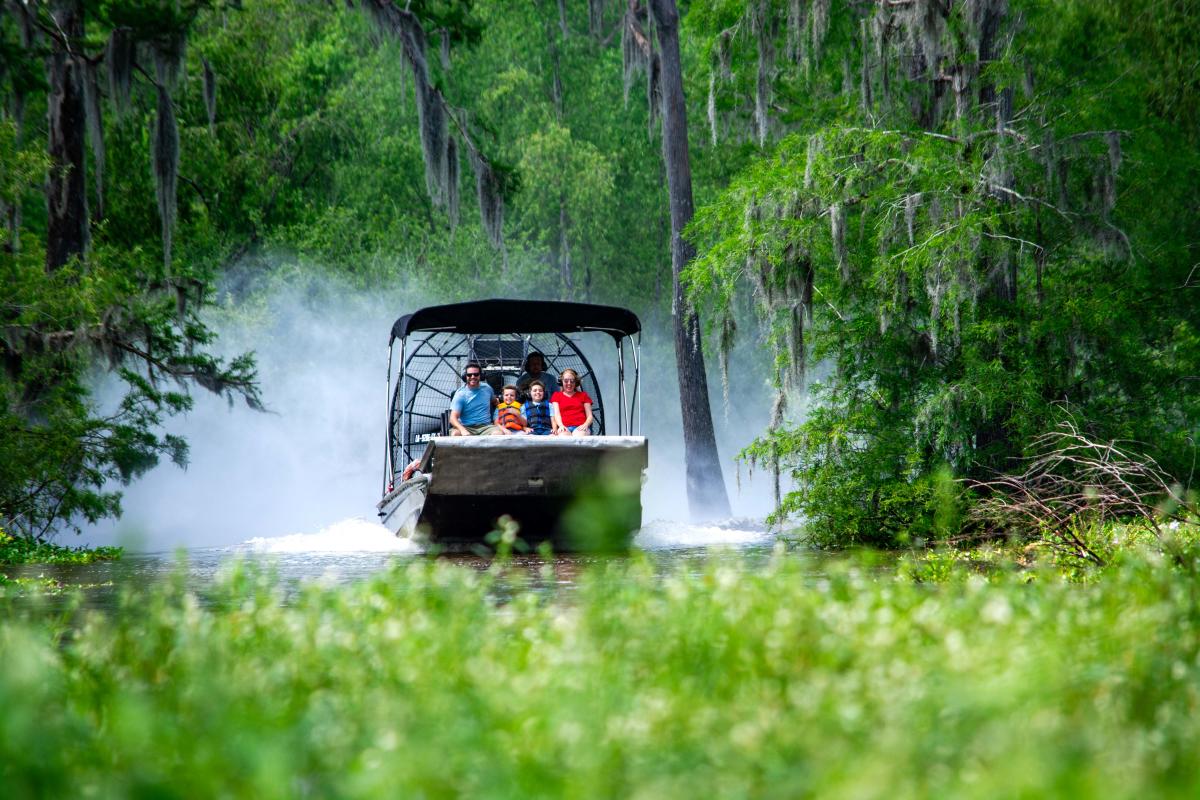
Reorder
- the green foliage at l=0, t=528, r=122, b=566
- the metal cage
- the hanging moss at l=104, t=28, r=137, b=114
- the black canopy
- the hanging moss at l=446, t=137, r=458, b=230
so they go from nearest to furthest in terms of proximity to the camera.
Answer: the green foliage at l=0, t=528, r=122, b=566 < the black canopy < the hanging moss at l=104, t=28, r=137, b=114 < the metal cage < the hanging moss at l=446, t=137, r=458, b=230

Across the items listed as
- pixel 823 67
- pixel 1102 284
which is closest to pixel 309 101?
pixel 823 67

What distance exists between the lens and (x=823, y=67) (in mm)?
20000

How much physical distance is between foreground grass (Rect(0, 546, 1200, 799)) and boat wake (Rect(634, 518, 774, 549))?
11.0 m

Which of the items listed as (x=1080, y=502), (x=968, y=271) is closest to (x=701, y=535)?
(x=968, y=271)

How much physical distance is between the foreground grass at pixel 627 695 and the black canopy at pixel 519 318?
11.8 meters

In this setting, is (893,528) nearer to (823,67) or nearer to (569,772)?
(823,67)

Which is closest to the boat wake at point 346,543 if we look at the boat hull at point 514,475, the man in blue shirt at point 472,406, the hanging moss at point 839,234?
the boat hull at point 514,475

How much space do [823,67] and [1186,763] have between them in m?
18.1

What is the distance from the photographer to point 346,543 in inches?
682

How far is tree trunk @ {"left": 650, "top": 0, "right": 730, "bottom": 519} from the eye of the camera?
2416 centimetres

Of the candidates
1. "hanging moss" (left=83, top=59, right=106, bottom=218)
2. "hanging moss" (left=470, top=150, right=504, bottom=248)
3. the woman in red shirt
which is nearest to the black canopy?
the woman in red shirt

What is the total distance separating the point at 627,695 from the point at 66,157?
717 inches

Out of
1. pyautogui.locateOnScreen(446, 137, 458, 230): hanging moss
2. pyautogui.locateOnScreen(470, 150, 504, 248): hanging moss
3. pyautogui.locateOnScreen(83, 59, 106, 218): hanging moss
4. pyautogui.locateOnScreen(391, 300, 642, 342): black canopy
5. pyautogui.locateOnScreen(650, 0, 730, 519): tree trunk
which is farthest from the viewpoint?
pyautogui.locateOnScreen(650, 0, 730, 519): tree trunk

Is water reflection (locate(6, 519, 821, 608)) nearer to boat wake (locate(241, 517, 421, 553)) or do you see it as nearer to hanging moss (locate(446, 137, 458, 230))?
boat wake (locate(241, 517, 421, 553))
